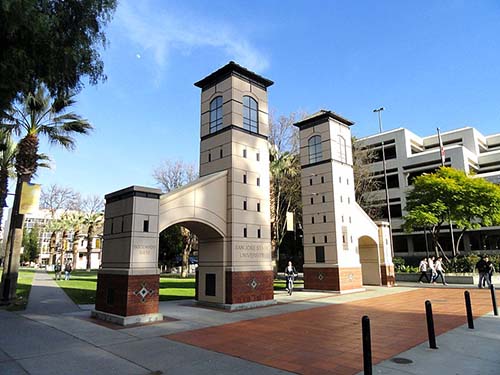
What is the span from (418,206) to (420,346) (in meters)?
25.3

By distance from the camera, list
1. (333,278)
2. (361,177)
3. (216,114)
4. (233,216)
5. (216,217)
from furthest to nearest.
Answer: (361,177)
(333,278)
(216,114)
(233,216)
(216,217)

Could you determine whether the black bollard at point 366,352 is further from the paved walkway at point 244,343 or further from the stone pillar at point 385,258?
the stone pillar at point 385,258

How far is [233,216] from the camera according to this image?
15.2 metres

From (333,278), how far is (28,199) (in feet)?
53.4

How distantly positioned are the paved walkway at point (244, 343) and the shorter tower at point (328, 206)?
7538 millimetres

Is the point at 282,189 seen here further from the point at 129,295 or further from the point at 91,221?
the point at 91,221

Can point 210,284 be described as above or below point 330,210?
below

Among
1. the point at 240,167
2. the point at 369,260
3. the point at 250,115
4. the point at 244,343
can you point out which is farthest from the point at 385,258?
the point at 244,343

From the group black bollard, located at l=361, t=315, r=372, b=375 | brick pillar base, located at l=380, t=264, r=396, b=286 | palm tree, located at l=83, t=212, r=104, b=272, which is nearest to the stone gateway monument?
brick pillar base, located at l=380, t=264, r=396, b=286

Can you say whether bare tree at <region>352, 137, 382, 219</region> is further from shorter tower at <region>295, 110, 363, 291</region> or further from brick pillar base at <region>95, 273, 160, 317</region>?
brick pillar base at <region>95, 273, 160, 317</region>

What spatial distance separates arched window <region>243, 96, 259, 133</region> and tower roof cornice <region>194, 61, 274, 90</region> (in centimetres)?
104

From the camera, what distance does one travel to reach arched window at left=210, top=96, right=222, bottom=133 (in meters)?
16.8

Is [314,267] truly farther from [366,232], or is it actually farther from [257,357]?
[257,357]

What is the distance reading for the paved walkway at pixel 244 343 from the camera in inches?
268
